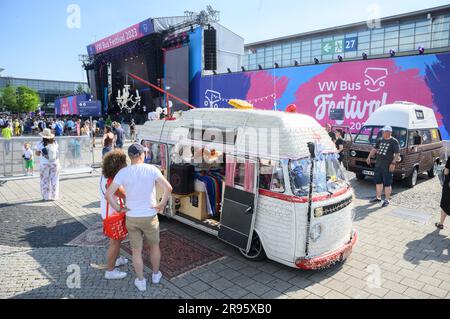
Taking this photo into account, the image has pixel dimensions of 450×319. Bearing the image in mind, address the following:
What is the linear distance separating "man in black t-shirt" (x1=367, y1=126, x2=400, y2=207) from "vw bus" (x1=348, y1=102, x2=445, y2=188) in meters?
1.75

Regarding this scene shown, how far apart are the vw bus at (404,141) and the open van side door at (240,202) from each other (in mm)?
6682

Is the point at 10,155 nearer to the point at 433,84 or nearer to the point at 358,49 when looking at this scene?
the point at 433,84

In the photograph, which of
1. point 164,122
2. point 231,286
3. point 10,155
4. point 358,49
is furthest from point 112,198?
point 358,49

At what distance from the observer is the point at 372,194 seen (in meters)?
9.66

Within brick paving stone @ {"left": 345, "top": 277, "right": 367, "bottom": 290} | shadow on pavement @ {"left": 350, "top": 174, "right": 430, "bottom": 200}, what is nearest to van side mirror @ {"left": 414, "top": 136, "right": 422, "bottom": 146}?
shadow on pavement @ {"left": 350, "top": 174, "right": 430, "bottom": 200}

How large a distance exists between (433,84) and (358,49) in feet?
70.7

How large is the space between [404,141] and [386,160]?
2.46 m

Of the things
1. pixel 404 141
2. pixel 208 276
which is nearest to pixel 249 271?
pixel 208 276

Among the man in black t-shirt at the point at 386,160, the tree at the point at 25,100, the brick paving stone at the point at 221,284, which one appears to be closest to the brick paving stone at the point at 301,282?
the brick paving stone at the point at 221,284

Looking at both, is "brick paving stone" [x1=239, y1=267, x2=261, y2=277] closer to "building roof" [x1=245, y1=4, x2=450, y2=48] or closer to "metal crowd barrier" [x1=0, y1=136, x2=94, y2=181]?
"metal crowd barrier" [x1=0, y1=136, x2=94, y2=181]

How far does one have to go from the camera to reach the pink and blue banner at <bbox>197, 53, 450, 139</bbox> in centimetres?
1509

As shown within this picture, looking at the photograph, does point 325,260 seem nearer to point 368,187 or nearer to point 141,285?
point 141,285

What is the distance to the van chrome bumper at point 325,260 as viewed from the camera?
4590 mm

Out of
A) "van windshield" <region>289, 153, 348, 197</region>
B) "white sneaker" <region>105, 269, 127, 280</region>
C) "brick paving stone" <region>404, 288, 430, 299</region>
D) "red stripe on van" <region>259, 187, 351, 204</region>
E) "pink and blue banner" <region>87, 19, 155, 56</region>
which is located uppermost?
"pink and blue banner" <region>87, 19, 155, 56</region>
